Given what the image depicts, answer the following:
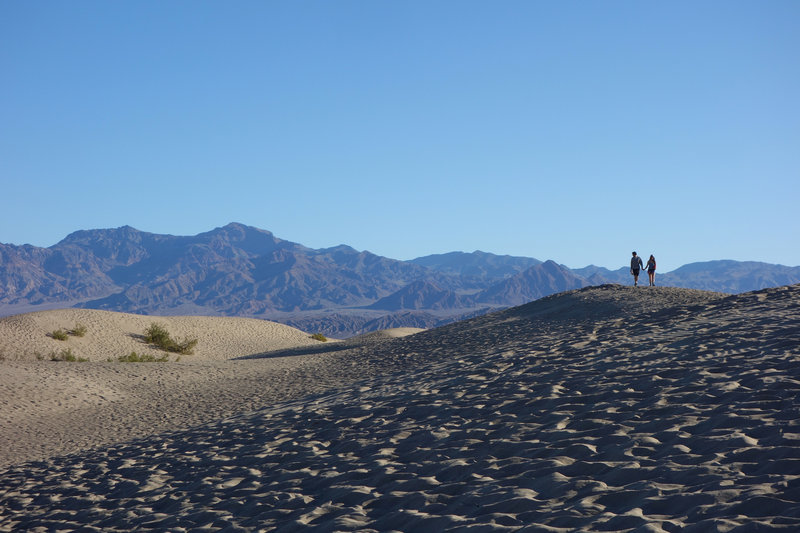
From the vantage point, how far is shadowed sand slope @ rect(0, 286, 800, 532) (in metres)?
5.68

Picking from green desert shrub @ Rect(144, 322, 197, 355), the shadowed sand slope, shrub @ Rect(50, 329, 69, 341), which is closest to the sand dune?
shrub @ Rect(50, 329, 69, 341)

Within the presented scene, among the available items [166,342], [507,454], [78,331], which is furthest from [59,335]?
[507,454]

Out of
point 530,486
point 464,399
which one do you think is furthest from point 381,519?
point 464,399

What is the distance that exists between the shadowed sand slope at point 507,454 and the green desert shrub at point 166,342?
25.6 metres

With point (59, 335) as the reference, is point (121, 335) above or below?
below

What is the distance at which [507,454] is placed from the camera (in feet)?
24.5

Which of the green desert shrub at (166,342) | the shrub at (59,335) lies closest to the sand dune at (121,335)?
the shrub at (59,335)

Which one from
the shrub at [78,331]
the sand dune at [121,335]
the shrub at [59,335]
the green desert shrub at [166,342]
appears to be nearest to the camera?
the sand dune at [121,335]

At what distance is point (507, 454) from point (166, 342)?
3371cm

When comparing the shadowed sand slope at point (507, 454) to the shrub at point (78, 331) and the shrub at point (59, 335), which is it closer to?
the shrub at point (59, 335)

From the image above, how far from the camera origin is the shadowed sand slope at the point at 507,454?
5.68 m

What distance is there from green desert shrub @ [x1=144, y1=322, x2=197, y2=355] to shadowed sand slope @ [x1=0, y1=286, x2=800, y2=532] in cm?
2556

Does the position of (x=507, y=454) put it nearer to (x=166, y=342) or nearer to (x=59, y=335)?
(x=59, y=335)

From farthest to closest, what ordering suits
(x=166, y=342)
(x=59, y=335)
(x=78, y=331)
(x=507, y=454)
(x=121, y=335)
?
(x=121, y=335) → (x=166, y=342) → (x=78, y=331) → (x=59, y=335) → (x=507, y=454)
